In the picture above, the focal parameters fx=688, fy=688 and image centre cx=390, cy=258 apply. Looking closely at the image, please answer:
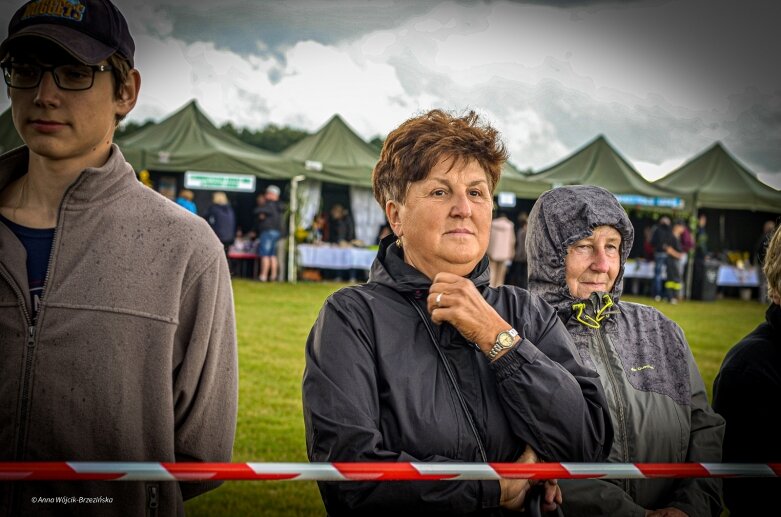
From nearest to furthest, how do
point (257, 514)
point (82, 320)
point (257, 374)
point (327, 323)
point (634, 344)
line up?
point (82, 320)
point (327, 323)
point (634, 344)
point (257, 514)
point (257, 374)

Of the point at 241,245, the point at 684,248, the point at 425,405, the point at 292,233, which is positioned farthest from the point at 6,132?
the point at 425,405

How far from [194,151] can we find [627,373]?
653 inches

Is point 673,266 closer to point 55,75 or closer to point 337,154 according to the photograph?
point 337,154

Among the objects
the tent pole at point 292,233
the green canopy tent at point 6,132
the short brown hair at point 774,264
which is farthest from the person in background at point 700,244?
the green canopy tent at point 6,132

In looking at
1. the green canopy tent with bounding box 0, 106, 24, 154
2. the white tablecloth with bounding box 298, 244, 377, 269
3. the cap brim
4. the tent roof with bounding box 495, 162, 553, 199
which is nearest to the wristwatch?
the cap brim

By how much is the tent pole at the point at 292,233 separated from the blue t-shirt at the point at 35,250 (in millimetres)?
14894

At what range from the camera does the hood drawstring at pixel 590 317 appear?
8.39 feet

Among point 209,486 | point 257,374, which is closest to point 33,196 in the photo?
point 209,486

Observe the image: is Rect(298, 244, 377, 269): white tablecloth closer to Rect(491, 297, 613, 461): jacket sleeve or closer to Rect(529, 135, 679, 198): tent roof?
Rect(529, 135, 679, 198): tent roof

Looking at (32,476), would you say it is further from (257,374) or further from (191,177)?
(191,177)

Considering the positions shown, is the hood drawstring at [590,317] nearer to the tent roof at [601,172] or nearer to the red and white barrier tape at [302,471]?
the red and white barrier tape at [302,471]

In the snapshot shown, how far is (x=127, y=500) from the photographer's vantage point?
1.85 metres

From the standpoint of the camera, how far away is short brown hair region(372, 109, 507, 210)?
2.05 meters

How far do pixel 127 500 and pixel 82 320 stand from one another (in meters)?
0.50
